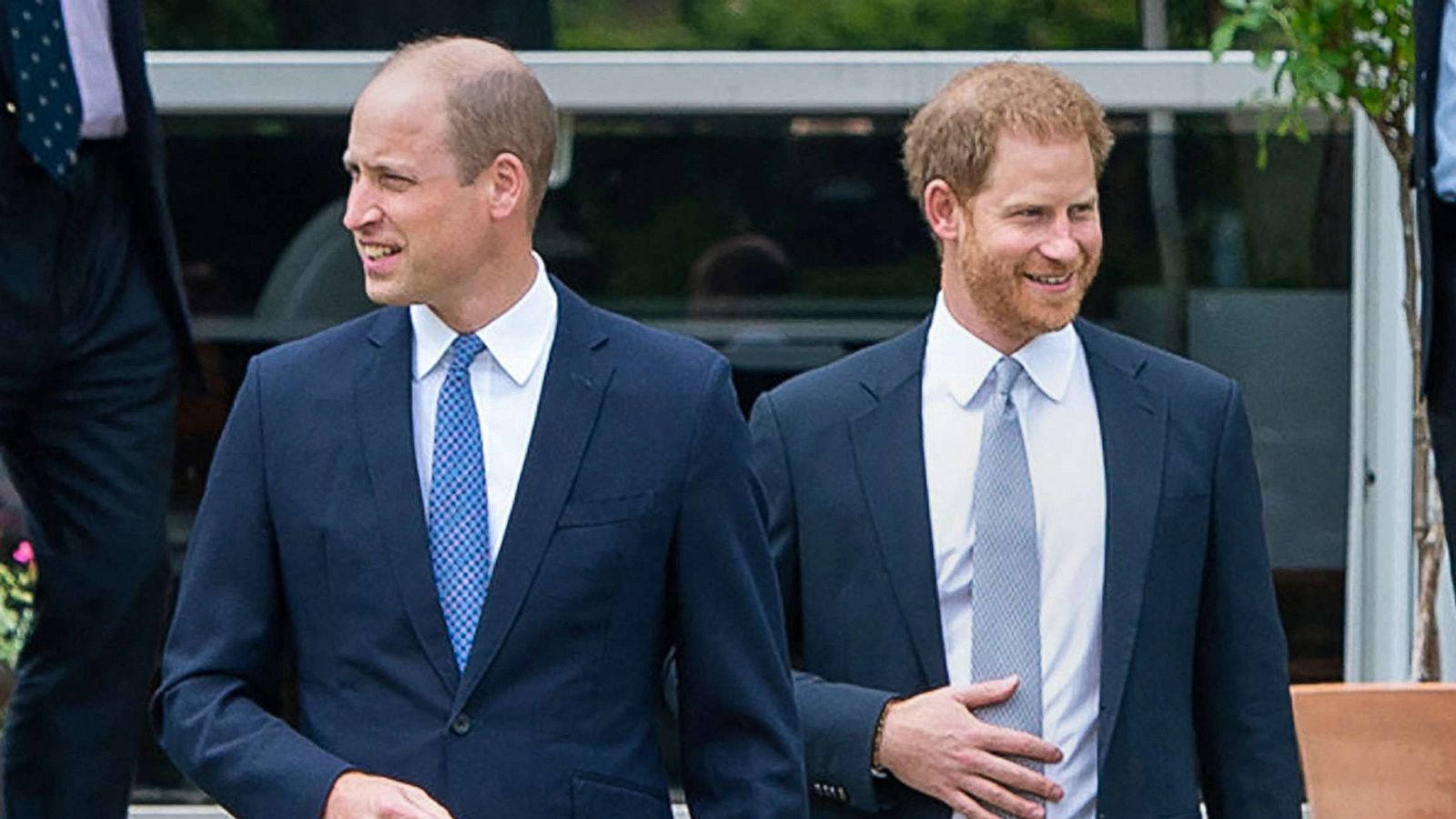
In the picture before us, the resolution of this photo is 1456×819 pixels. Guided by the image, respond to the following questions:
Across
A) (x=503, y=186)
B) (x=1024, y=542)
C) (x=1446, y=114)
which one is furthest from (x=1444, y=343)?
(x=503, y=186)

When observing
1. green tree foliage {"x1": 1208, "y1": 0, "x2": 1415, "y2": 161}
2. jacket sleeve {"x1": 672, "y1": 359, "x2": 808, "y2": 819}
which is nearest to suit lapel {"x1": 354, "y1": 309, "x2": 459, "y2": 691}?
jacket sleeve {"x1": 672, "y1": 359, "x2": 808, "y2": 819}

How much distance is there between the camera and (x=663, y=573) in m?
3.37

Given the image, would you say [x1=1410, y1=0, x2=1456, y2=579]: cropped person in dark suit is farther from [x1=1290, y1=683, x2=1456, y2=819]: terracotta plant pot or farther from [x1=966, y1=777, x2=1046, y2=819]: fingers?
[x1=966, y1=777, x2=1046, y2=819]: fingers

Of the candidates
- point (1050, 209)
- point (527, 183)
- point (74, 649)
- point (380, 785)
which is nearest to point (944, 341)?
point (1050, 209)

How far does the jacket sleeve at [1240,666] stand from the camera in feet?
12.5

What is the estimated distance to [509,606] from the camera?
3.26 metres

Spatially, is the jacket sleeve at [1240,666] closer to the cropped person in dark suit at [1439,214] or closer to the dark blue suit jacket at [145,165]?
the cropped person in dark suit at [1439,214]

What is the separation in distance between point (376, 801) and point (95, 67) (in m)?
1.95

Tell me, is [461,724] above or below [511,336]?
below

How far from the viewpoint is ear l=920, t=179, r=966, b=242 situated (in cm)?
396

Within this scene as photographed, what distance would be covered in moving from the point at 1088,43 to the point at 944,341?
2.47 metres

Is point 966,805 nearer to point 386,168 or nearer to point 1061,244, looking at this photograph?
point 1061,244

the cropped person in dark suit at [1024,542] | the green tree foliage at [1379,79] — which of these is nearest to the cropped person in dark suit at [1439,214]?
the green tree foliage at [1379,79]

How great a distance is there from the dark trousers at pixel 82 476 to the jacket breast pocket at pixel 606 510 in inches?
61.4
